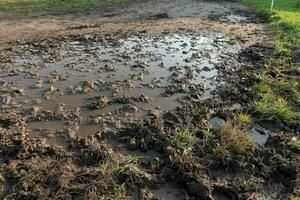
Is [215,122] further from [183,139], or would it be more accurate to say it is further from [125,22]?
[125,22]

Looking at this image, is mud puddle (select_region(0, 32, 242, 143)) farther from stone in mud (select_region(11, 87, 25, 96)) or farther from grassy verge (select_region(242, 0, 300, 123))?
grassy verge (select_region(242, 0, 300, 123))

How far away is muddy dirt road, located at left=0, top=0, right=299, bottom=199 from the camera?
640cm

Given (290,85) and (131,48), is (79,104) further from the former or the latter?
(290,85)

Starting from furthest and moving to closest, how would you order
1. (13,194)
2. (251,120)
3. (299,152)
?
(251,120), (299,152), (13,194)

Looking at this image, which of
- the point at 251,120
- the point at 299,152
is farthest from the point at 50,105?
the point at 299,152

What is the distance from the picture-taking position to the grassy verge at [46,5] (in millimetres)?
16359

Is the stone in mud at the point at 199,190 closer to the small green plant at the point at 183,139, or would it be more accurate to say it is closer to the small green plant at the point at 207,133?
the small green plant at the point at 183,139

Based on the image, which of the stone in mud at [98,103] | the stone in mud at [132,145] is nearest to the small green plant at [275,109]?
the stone in mud at [132,145]

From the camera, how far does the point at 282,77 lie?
1087 cm

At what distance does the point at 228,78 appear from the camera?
10.8m

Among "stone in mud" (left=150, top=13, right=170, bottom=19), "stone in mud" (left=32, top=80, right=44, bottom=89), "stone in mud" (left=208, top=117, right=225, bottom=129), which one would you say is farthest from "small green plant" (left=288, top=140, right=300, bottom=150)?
"stone in mud" (left=150, top=13, right=170, bottom=19)

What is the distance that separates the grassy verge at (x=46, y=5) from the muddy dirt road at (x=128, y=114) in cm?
131

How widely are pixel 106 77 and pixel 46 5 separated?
8.33 metres

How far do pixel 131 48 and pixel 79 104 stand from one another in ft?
13.7
